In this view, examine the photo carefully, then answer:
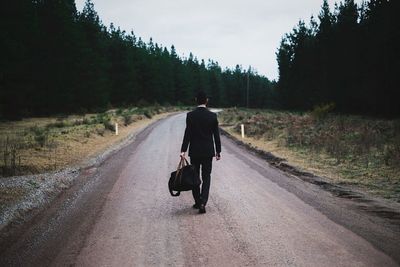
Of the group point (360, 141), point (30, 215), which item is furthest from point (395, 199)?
point (360, 141)

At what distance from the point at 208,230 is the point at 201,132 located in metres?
1.99

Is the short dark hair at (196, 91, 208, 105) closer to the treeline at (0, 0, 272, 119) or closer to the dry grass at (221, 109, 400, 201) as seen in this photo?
the dry grass at (221, 109, 400, 201)

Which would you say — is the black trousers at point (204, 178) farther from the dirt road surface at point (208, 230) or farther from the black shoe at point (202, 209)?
the dirt road surface at point (208, 230)

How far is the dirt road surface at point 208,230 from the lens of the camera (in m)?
5.07

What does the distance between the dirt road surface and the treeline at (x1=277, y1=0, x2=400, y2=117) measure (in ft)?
113

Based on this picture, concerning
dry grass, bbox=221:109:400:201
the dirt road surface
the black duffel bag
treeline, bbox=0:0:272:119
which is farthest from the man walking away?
treeline, bbox=0:0:272:119

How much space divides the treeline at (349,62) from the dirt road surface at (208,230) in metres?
34.5

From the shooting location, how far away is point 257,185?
396 inches

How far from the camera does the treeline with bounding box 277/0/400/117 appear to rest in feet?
130

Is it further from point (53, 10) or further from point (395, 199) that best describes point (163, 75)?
point (395, 199)

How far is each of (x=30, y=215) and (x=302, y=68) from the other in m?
68.4

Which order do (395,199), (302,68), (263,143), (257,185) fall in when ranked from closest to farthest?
1. (395,199)
2. (257,185)
3. (263,143)
4. (302,68)

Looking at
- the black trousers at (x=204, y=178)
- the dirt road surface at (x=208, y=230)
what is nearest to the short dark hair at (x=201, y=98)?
the black trousers at (x=204, y=178)

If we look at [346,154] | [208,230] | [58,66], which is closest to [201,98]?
[208,230]
